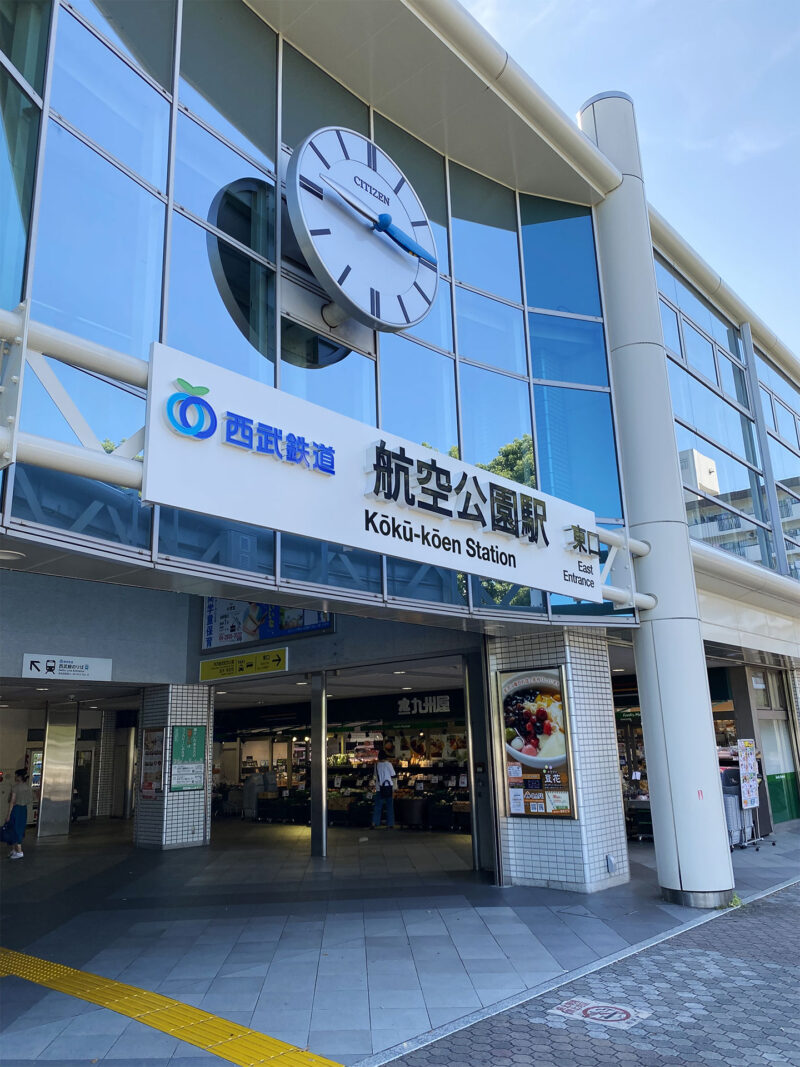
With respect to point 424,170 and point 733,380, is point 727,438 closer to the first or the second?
point 733,380

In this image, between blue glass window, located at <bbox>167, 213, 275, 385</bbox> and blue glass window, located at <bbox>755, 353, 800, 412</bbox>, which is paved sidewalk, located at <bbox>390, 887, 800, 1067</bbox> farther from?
blue glass window, located at <bbox>755, 353, 800, 412</bbox>

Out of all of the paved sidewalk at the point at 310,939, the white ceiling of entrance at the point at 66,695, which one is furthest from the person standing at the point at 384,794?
the white ceiling of entrance at the point at 66,695

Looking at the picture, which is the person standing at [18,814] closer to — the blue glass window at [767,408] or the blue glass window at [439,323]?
the blue glass window at [439,323]

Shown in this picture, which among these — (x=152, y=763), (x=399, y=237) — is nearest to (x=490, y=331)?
(x=399, y=237)

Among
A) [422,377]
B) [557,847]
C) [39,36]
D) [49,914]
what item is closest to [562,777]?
[557,847]

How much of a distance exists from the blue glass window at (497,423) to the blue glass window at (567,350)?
66cm

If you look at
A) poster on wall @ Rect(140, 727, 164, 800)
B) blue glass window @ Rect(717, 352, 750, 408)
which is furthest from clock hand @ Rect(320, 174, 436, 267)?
poster on wall @ Rect(140, 727, 164, 800)

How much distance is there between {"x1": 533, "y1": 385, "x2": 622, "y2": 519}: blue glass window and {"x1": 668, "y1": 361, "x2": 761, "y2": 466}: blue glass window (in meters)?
1.91

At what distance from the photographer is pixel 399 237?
25.6 ft

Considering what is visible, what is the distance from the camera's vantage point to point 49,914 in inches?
360

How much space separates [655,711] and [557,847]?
2.08m

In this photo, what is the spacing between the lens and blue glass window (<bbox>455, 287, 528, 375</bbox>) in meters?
9.27

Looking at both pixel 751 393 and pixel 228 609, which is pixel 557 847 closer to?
pixel 228 609

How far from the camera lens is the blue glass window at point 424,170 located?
914cm
